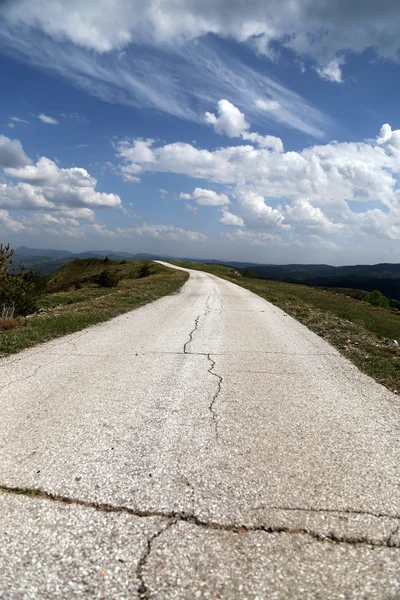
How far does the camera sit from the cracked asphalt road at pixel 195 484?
7.73ft

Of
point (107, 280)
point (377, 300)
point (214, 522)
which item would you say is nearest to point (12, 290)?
point (214, 522)

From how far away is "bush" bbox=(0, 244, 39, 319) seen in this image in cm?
1359

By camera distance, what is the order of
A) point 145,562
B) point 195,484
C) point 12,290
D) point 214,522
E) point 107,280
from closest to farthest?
point 145,562, point 214,522, point 195,484, point 12,290, point 107,280

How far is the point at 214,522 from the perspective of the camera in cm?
285

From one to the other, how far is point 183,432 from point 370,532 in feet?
7.60

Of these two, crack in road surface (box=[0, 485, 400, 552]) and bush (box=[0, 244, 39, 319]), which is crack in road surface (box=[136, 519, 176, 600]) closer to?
crack in road surface (box=[0, 485, 400, 552])

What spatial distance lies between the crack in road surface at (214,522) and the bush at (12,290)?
11543mm

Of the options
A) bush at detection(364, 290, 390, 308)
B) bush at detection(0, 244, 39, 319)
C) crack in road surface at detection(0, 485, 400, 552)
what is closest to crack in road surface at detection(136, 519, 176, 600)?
crack in road surface at detection(0, 485, 400, 552)

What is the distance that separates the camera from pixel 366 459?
3963mm

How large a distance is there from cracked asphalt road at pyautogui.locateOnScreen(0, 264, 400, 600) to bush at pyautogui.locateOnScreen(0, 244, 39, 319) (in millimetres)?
7891

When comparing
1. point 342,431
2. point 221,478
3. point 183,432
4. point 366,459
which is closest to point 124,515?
point 221,478

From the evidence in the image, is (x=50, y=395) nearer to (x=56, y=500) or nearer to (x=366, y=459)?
(x=56, y=500)

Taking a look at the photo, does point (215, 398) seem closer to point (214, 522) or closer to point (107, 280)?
point (214, 522)

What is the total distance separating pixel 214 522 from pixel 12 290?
13.7 meters
